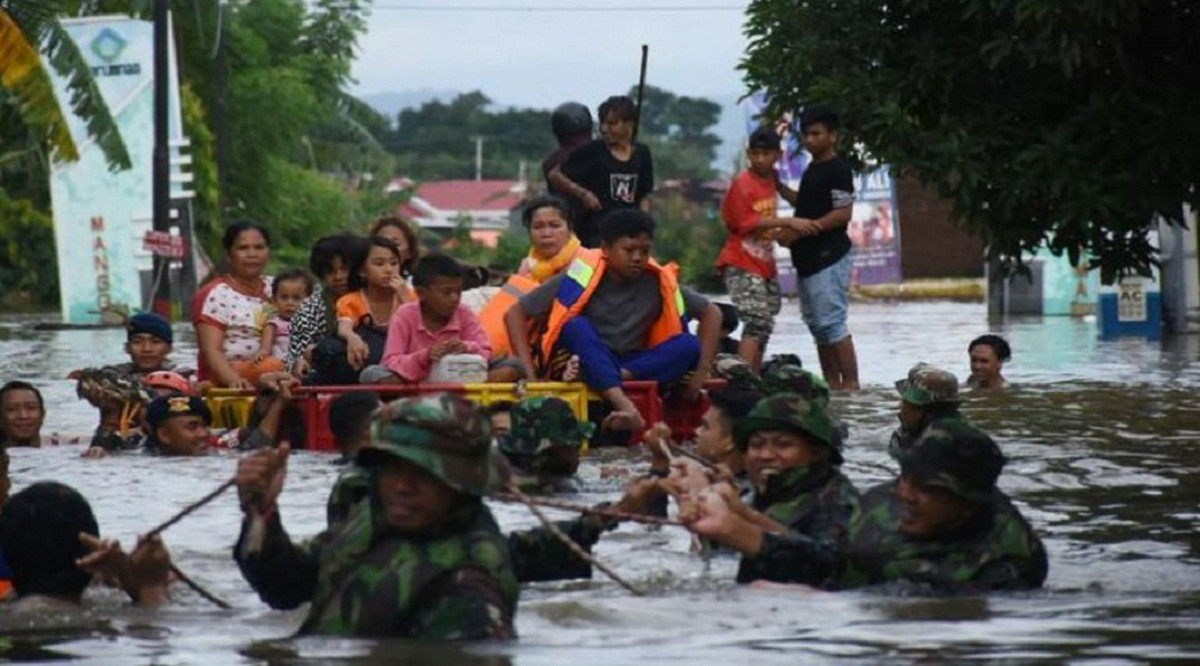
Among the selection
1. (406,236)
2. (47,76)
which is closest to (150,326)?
(406,236)

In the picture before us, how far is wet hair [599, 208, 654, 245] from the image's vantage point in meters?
15.5

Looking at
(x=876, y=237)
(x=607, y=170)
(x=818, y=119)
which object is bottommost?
(x=876, y=237)

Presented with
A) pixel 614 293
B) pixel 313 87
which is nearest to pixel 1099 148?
pixel 614 293

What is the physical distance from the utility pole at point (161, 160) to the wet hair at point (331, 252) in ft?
106

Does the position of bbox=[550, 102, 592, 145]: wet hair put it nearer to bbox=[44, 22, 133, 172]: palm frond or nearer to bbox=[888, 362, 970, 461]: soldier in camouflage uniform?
bbox=[888, 362, 970, 461]: soldier in camouflage uniform

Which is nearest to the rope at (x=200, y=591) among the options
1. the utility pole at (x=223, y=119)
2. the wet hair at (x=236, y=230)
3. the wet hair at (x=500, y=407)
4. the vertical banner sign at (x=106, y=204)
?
the wet hair at (x=500, y=407)

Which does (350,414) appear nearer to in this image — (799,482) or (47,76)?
(799,482)

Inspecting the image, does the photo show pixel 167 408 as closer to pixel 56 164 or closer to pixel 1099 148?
pixel 1099 148

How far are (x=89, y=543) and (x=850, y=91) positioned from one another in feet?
22.7

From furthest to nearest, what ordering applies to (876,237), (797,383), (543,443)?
(876,237) → (543,443) → (797,383)

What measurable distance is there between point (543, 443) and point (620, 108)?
674 centimetres

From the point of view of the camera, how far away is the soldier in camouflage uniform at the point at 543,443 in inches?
474

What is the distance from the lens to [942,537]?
9.42 metres

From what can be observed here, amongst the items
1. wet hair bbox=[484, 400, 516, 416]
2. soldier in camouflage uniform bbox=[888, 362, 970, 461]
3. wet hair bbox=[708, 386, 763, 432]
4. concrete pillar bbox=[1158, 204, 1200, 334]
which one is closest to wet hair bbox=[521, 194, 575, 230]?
wet hair bbox=[484, 400, 516, 416]
